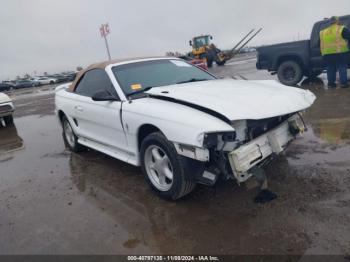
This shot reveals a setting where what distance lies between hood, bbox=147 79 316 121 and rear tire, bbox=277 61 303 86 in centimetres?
667

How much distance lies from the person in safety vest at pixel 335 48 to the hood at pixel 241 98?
5.63 meters

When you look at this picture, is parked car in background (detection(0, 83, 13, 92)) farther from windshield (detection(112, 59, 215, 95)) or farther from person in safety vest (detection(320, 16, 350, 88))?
windshield (detection(112, 59, 215, 95))

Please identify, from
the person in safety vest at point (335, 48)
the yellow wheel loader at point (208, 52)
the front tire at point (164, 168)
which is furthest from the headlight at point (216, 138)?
the yellow wheel loader at point (208, 52)

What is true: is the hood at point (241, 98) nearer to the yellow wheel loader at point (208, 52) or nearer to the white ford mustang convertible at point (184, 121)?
the white ford mustang convertible at point (184, 121)

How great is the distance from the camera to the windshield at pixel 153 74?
4.18m

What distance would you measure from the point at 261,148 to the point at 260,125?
0.82 feet

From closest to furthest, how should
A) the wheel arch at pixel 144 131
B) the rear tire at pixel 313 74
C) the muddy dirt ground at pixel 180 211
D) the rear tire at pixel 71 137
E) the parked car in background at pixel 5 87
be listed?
the muddy dirt ground at pixel 180 211 < the wheel arch at pixel 144 131 < the rear tire at pixel 71 137 < the rear tire at pixel 313 74 < the parked car in background at pixel 5 87

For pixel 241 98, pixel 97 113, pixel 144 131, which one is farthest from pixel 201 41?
pixel 241 98

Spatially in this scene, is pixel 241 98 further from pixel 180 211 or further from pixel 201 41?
pixel 201 41

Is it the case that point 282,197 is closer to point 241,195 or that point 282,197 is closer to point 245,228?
point 241,195

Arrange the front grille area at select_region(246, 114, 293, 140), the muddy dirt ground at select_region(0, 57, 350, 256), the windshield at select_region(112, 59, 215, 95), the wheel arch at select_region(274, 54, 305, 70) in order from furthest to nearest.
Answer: the wheel arch at select_region(274, 54, 305, 70) → the windshield at select_region(112, 59, 215, 95) → the front grille area at select_region(246, 114, 293, 140) → the muddy dirt ground at select_region(0, 57, 350, 256)

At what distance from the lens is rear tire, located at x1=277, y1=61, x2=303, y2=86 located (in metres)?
10.2

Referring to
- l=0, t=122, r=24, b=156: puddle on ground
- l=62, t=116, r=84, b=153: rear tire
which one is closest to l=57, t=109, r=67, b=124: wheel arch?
l=62, t=116, r=84, b=153: rear tire

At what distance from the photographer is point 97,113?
4434 millimetres
